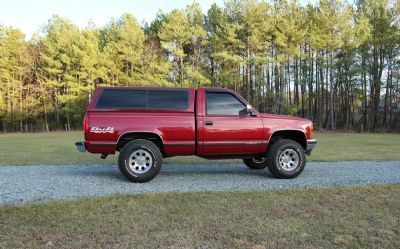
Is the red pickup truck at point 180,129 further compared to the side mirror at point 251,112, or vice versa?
the side mirror at point 251,112

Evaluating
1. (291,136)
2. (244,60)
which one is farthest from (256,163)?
(244,60)

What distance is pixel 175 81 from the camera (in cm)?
4378

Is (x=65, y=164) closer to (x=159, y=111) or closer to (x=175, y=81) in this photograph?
(x=159, y=111)

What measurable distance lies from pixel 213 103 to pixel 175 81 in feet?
118

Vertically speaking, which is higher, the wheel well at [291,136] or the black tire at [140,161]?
the wheel well at [291,136]

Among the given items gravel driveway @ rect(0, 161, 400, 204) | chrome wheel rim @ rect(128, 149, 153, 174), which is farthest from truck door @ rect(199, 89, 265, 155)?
chrome wheel rim @ rect(128, 149, 153, 174)

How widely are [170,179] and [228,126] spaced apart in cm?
169

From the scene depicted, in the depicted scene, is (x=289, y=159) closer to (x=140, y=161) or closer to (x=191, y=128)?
(x=191, y=128)

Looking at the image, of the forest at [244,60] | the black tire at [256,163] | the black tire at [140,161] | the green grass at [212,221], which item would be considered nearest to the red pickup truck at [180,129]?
the black tire at [140,161]

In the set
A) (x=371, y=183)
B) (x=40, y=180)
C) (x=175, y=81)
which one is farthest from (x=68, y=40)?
(x=371, y=183)

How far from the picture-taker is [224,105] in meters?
8.39

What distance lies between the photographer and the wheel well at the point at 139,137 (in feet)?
26.3

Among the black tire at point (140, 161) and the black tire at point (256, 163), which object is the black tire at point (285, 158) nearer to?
the black tire at point (256, 163)

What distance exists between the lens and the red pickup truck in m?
7.84
